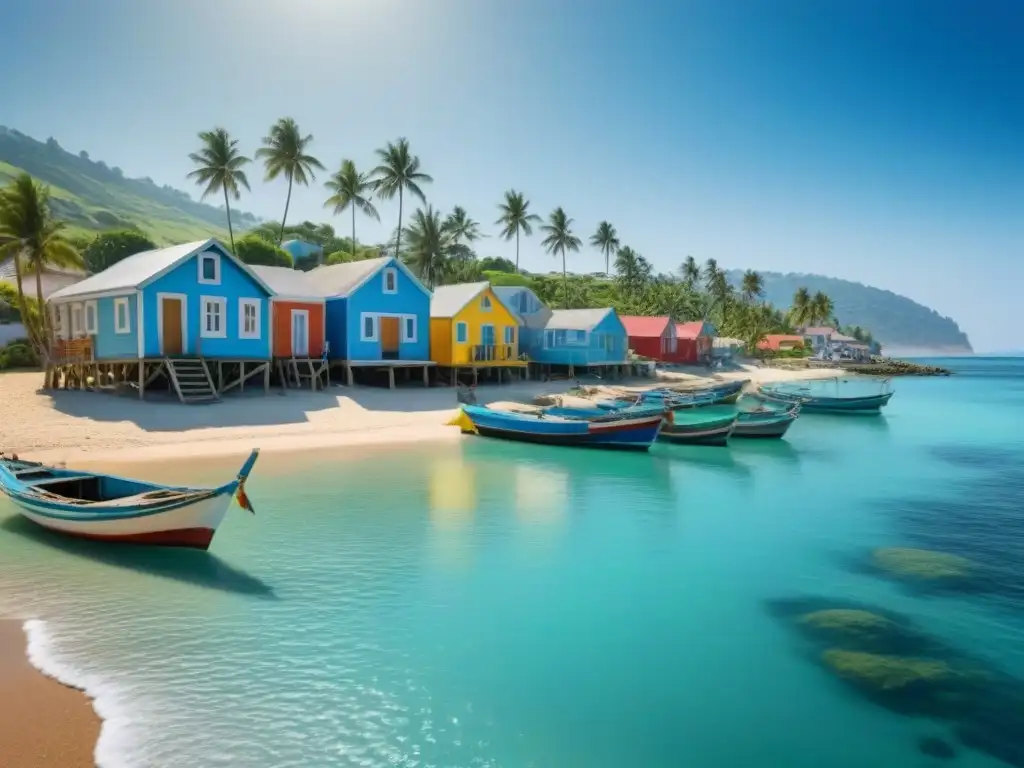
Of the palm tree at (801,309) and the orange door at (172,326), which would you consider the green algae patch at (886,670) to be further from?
Result: the palm tree at (801,309)

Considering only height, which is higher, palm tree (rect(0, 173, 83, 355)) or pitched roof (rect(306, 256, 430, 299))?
palm tree (rect(0, 173, 83, 355))

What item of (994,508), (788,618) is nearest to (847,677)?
(788,618)

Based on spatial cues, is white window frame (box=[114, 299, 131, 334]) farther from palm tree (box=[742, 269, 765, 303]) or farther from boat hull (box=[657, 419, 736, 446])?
palm tree (box=[742, 269, 765, 303])

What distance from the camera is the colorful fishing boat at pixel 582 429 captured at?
85.9 ft

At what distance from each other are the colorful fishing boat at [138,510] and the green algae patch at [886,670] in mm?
9209

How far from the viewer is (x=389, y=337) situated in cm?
3806

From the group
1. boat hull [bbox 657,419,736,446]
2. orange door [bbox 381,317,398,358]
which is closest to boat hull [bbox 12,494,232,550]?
boat hull [bbox 657,419,736,446]

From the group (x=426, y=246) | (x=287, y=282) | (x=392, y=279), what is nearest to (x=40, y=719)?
(x=287, y=282)

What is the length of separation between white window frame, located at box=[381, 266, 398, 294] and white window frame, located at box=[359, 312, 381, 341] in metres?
1.45

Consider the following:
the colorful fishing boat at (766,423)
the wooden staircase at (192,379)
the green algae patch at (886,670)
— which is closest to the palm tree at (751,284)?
the colorful fishing boat at (766,423)

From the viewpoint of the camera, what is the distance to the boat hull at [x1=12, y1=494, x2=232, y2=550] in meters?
12.3

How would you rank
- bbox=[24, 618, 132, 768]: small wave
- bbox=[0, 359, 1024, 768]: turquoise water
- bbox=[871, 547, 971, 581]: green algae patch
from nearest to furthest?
bbox=[24, 618, 132, 768]: small wave → bbox=[0, 359, 1024, 768]: turquoise water → bbox=[871, 547, 971, 581]: green algae patch

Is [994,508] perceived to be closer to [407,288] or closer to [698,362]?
[407,288]

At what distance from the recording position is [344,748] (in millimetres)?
7441
